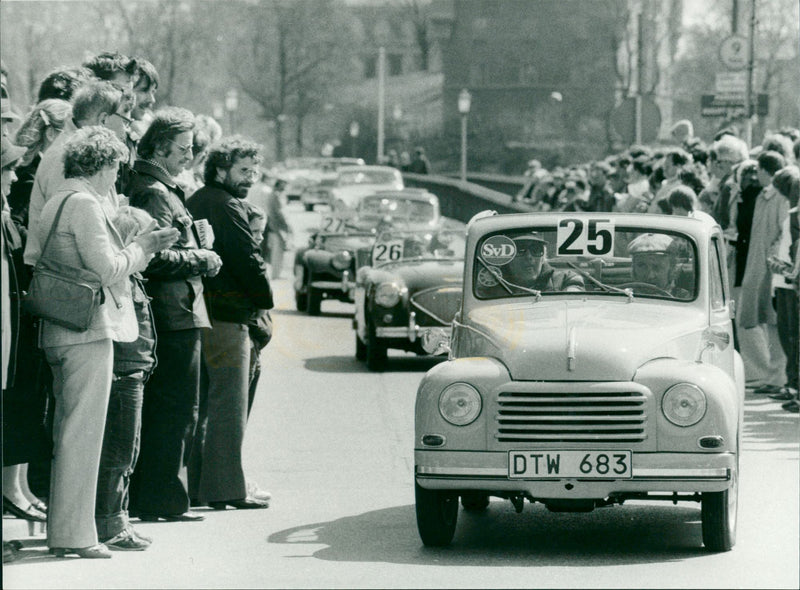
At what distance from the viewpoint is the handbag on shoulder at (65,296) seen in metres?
7.05

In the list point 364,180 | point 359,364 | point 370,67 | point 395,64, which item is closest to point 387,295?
point 359,364

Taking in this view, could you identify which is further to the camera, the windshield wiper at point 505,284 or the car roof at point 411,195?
the car roof at point 411,195

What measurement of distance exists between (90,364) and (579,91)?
86.8 m

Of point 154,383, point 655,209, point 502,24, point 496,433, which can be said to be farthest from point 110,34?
point 502,24

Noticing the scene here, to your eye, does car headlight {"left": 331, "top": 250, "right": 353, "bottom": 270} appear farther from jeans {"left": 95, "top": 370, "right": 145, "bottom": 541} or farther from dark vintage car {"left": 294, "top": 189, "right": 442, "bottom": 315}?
jeans {"left": 95, "top": 370, "right": 145, "bottom": 541}

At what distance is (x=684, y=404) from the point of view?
722 cm

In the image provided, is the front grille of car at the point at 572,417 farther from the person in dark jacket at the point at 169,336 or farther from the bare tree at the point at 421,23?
the bare tree at the point at 421,23

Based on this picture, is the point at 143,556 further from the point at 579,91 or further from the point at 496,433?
the point at 579,91

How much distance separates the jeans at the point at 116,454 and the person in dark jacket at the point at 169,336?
655 mm

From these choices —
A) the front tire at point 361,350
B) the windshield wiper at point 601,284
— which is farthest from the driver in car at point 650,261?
the front tire at point 361,350

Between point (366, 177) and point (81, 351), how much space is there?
40.5 metres

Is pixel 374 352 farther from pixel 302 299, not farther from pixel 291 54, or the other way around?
pixel 291 54

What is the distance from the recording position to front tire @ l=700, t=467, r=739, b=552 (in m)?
7.25

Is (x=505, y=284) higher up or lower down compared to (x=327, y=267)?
higher up
